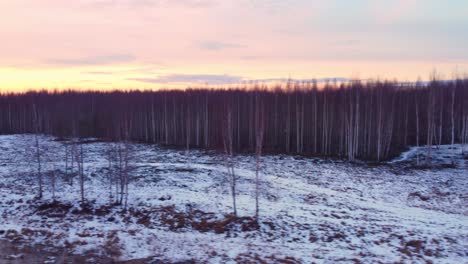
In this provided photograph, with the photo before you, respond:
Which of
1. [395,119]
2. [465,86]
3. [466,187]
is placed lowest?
[466,187]

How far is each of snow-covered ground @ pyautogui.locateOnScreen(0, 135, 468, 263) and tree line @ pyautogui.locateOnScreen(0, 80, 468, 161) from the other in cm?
1125

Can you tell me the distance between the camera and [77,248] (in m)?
11.5

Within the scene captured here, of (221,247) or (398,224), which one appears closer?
(221,247)

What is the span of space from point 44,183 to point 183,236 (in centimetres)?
1134

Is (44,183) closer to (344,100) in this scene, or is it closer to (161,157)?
(161,157)

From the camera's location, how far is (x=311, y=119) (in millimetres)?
42656

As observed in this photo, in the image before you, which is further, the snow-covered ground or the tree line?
the tree line

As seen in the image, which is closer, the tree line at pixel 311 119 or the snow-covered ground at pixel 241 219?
the snow-covered ground at pixel 241 219

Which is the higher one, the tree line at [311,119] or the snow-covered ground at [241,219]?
the tree line at [311,119]

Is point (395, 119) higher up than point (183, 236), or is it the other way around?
point (395, 119)

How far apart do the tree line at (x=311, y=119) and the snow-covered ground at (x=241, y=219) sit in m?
11.2

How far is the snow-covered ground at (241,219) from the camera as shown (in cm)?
1107

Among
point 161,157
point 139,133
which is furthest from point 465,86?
point 139,133

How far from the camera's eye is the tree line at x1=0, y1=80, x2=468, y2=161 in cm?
3656
